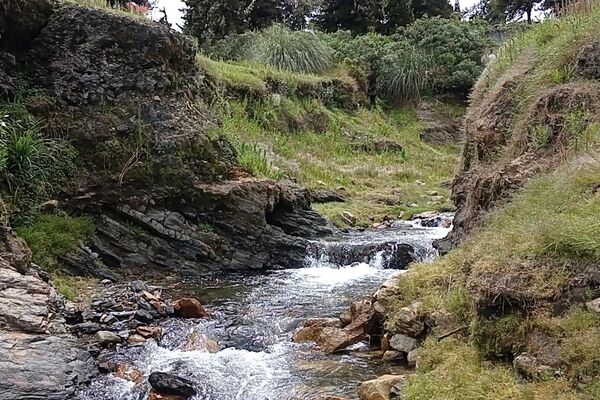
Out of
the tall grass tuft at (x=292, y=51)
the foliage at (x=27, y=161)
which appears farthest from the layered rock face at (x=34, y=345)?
the tall grass tuft at (x=292, y=51)

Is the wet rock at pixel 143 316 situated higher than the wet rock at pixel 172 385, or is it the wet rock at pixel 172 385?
the wet rock at pixel 172 385

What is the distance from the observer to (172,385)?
5.48 metres

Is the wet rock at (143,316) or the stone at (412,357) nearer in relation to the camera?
the stone at (412,357)

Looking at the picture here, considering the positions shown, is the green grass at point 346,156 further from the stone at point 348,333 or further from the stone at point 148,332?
the stone at point 348,333

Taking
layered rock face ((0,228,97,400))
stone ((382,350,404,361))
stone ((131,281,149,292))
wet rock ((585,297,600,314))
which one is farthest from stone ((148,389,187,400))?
wet rock ((585,297,600,314))

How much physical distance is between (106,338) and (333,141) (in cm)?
1480

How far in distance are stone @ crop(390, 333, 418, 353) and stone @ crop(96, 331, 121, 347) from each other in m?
3.06

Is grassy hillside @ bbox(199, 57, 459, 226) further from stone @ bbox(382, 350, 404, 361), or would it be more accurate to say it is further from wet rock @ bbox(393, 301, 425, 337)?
stone @ bbox(382, 350, 404, 361)

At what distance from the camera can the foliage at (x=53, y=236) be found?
8625 mm

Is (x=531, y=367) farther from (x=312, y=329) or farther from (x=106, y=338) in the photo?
(x=106, y=338)

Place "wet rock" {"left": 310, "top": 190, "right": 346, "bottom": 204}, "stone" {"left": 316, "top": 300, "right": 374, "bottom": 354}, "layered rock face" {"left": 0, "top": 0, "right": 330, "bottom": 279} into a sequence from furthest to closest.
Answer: "wet rock" {"left": 310, "top": 190, "right": 346, "bottom": 204}
"layered rock face" {"left": 0, "top": 0, "right": 330, "bottom": 279}
"stone" {"left": 316, "top": 300, "right": 374, "bottom": 354}

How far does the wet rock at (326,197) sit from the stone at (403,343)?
950cm

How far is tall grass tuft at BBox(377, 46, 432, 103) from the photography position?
82.3 feet

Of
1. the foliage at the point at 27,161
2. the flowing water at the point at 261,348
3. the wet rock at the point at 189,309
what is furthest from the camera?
the foliage at the point at 27,161
